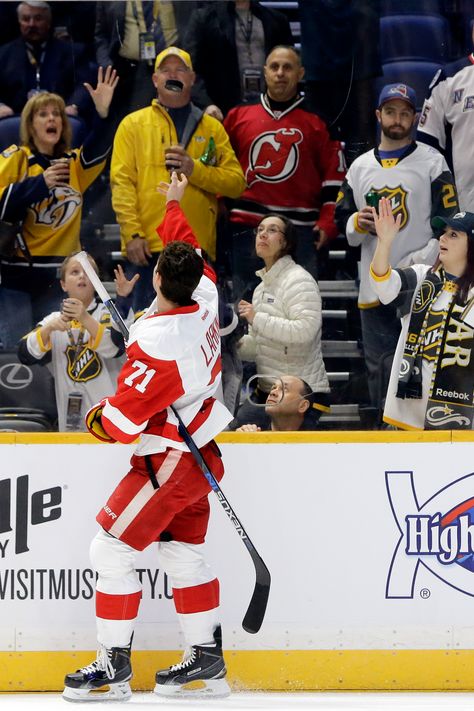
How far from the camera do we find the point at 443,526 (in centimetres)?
363

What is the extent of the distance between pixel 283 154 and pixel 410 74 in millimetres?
→ 630

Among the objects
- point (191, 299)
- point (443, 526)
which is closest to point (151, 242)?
point (191, 299)

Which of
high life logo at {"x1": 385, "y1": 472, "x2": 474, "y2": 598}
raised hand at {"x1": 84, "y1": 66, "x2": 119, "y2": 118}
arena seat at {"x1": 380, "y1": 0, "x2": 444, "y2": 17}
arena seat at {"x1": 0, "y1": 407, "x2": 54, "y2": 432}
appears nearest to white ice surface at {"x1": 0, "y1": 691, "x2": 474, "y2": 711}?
high life logo at {"x1": 385, "y1": 472, "x2": 474, "y2": 598}

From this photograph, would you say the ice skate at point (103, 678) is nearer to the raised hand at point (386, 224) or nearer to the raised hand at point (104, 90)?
the raised hand at point (386, 224)

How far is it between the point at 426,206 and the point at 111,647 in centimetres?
212

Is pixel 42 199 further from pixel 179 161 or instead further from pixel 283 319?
pixel 283 319

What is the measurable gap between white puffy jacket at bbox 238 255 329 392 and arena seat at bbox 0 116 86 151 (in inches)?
41.0

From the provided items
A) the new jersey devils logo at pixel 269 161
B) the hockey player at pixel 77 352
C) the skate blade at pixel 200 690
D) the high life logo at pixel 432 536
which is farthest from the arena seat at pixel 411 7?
the skate blade at pixel 200 690

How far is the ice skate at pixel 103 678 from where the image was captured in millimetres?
3369

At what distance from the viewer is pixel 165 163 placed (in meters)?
4.64

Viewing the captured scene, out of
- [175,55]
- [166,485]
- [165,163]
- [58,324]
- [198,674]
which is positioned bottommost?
[198,674]

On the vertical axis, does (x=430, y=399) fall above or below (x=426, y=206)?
below

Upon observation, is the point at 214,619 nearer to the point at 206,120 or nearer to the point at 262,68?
the point at 206,120

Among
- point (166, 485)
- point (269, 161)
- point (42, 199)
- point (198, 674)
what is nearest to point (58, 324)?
point (42, 199)
